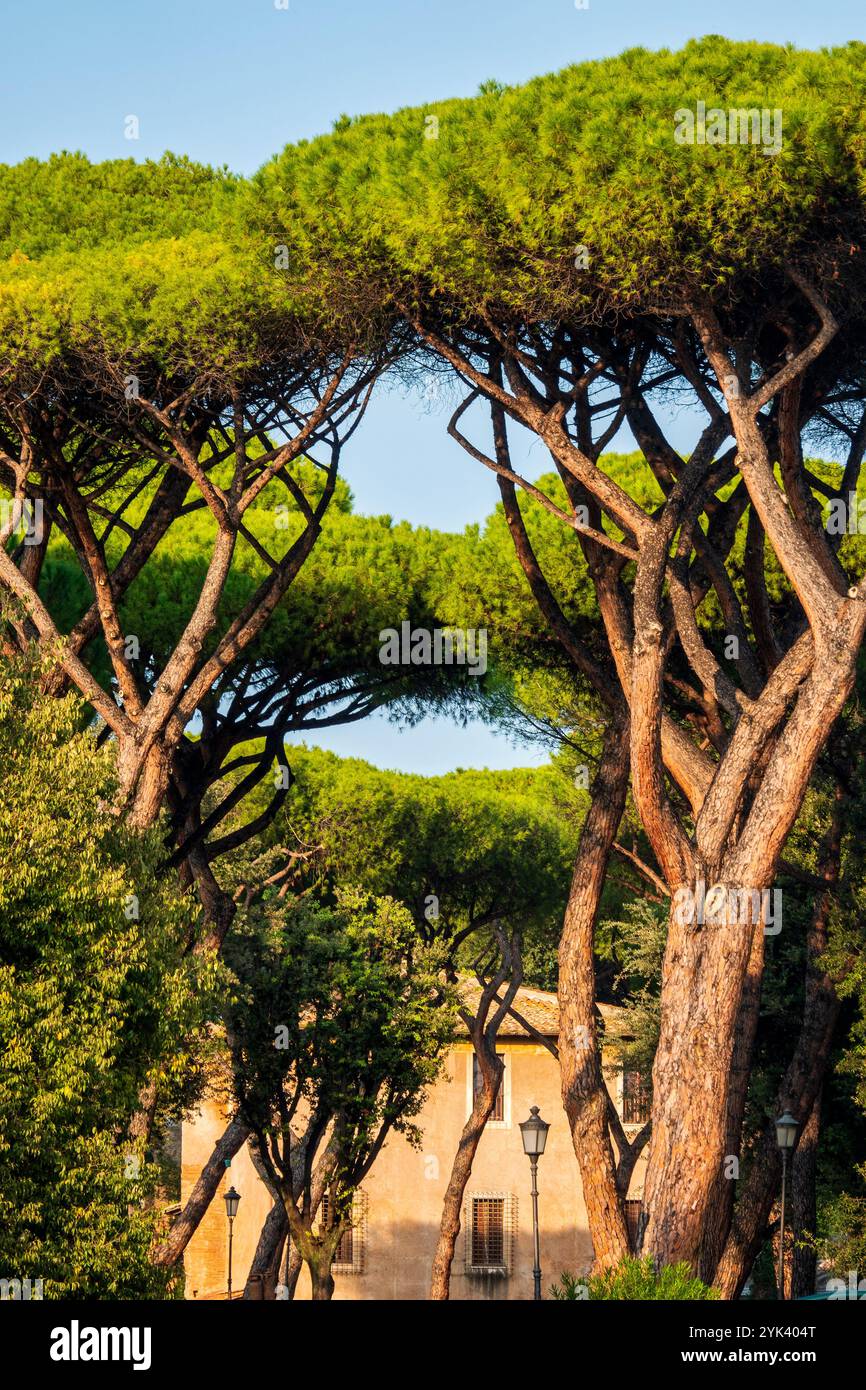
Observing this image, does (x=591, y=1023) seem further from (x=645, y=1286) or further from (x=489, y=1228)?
(x=489, y=1228)

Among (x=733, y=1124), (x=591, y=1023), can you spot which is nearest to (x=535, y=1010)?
(x=591, y=1023)

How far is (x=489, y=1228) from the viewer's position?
1299 inches

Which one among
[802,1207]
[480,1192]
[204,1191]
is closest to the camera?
[802,1207]

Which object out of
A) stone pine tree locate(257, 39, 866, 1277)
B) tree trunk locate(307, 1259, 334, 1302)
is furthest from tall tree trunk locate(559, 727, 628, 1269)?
tree trunk locate(307, 1259, 334, 1302)

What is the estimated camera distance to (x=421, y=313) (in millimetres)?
14680

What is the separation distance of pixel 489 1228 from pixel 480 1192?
709mm

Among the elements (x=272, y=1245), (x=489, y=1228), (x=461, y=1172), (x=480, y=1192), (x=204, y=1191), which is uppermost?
(x=204, y=1191)

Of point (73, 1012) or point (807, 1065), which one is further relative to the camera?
point (807, 1065)

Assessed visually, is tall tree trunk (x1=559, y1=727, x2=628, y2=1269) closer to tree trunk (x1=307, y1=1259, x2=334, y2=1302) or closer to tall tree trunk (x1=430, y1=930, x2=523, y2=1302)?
tree trunk (x1=307, y1=1259, x2=334, y2=1302)

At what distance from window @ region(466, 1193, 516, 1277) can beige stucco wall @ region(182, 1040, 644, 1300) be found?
13cm

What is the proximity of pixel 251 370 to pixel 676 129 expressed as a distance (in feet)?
15.3

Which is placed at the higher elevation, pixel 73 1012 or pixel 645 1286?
pixel 73 1012

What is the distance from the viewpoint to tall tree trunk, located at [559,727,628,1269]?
1416 cm
